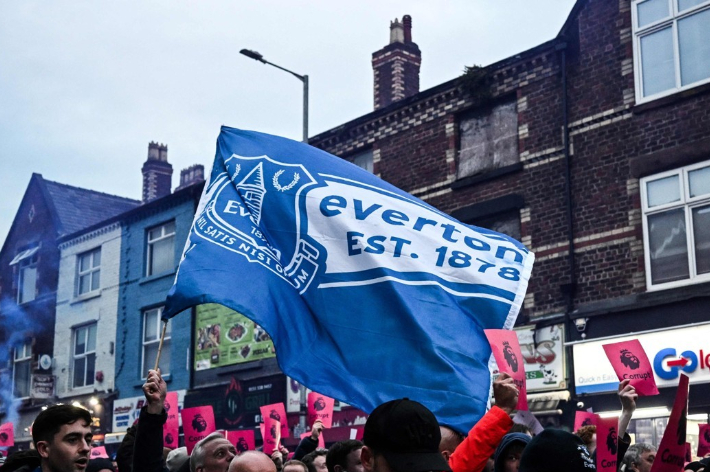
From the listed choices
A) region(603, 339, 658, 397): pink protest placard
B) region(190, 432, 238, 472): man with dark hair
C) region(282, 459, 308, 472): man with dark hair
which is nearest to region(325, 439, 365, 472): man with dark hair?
region(282, 459, 308, 472): man with dark hair

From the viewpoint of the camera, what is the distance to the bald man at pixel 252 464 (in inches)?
181

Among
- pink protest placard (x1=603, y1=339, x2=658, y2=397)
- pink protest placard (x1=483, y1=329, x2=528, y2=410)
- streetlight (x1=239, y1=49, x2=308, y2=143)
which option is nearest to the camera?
pink protest placard (x1=483, y1=329, x2=528, y2=410)

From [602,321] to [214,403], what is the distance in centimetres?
1295


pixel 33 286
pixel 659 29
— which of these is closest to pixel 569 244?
pixel 659 29

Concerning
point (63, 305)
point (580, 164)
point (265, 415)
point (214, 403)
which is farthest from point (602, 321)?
point (63, 305)

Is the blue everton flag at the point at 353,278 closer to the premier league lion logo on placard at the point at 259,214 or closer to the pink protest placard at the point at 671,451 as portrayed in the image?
the premier league lion logo on placard at the point at 259,214

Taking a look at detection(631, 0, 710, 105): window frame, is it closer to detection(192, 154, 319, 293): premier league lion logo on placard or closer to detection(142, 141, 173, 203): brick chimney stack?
detection(192, 154, 319, 293): premier league lion logo on placard

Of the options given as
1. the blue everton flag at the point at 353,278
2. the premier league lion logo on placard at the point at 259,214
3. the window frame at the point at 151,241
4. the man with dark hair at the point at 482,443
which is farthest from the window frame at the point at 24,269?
the man with dark hair at the point at 482,443

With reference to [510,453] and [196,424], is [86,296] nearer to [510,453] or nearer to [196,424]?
[196,424]

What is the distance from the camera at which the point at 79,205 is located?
3781cm

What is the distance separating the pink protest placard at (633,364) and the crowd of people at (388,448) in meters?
0.51

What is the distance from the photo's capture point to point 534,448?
3615 millimetres

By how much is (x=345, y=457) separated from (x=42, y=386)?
93.2 ft

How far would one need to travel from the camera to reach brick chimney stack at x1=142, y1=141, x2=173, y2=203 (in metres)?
37.8
